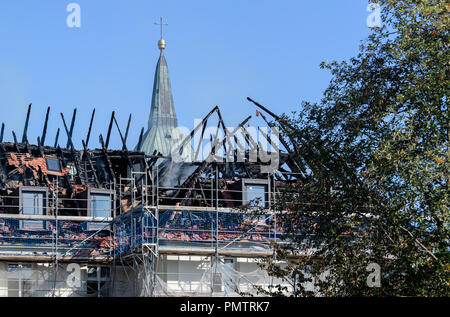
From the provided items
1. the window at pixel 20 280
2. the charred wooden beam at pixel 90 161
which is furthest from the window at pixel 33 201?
the charred wooden beam at pixel 90 161

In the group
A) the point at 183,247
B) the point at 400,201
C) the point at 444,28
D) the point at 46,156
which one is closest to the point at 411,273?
the point at 400,201

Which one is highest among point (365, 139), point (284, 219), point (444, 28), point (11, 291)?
point (444, 28)

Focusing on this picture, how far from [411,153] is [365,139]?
1.55 m

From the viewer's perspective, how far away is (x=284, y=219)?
1070 inches

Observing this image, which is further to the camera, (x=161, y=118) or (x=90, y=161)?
(x=161, y=118)

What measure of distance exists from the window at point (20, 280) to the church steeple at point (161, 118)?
24732 millimetres

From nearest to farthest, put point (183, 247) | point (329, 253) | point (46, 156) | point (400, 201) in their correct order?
point (400, 201) → point (329, 253) → point (183, 247) → point (46, 156)

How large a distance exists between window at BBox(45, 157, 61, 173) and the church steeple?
61.7 feet

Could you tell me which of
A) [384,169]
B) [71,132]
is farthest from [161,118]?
[384,169]

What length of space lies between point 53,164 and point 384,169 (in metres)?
27.7

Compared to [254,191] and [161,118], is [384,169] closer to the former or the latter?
[254,191]

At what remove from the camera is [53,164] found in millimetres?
49125

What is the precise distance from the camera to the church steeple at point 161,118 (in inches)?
2689
